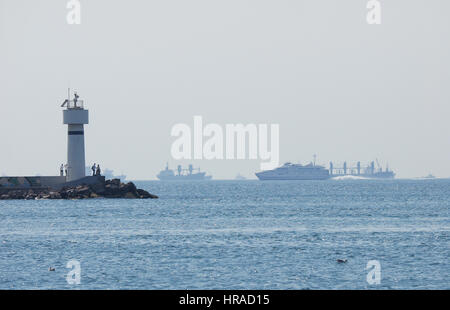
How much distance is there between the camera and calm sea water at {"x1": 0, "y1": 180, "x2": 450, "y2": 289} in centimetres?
3141

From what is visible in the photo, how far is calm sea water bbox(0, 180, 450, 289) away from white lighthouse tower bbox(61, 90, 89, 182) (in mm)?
21190

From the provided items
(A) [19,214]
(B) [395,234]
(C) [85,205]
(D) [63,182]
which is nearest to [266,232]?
(B) [395,234]

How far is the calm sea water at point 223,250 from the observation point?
31406 mm

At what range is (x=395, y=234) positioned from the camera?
173 ft

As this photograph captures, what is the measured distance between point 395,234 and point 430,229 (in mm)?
5820

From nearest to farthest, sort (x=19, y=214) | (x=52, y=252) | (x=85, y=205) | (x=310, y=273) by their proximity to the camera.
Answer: (x=310, y=273), (x=52, y=252), (x=19, y=214), (x=85, y=205)

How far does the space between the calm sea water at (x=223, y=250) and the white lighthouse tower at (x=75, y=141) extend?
21.2 metres

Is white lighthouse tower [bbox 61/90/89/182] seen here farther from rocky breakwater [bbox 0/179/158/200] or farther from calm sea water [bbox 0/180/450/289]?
calm sea water [bbox 0/180/450/289]

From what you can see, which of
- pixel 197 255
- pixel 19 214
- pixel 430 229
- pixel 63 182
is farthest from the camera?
pixel 63 182

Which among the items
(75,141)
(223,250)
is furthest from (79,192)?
(223,250)

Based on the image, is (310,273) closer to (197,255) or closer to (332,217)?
(197,255)

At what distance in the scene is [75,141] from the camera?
94000 mm
